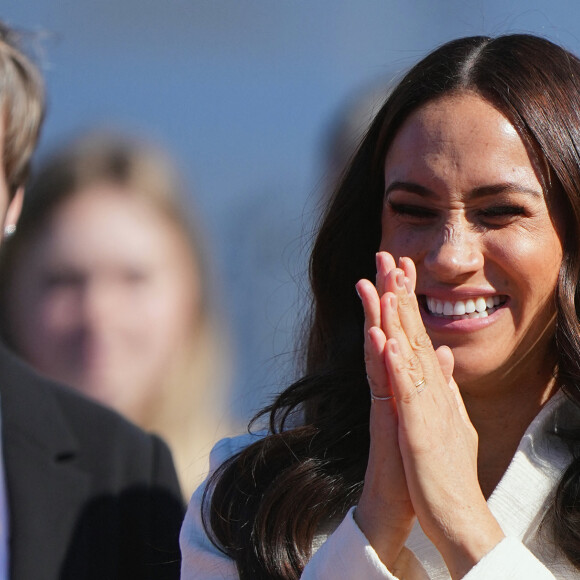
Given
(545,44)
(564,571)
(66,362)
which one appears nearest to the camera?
(564,571)

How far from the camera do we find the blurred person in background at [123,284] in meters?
3.76

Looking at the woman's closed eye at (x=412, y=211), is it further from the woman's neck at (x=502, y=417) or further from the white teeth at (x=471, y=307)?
the woman's neck at (x=502, y=417)

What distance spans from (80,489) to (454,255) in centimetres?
114

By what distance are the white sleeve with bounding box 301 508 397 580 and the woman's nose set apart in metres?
0.50

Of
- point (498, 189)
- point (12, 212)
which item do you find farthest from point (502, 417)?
point (12, 212)

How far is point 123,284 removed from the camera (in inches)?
150

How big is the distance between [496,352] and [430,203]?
1.06ft

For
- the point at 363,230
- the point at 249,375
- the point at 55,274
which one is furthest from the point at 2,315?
the point at 363,230

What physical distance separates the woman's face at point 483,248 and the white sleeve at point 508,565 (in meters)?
0.42

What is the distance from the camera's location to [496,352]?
7.48ft

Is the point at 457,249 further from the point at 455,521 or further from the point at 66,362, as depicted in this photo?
the point at 66,362

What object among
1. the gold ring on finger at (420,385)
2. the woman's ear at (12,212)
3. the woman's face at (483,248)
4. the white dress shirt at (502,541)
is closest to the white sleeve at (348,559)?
the white dress shirt at (502,541)

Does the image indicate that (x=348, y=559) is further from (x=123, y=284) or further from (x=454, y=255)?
(x=123, y=284)

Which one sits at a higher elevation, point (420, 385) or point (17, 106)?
point (17, 106)
